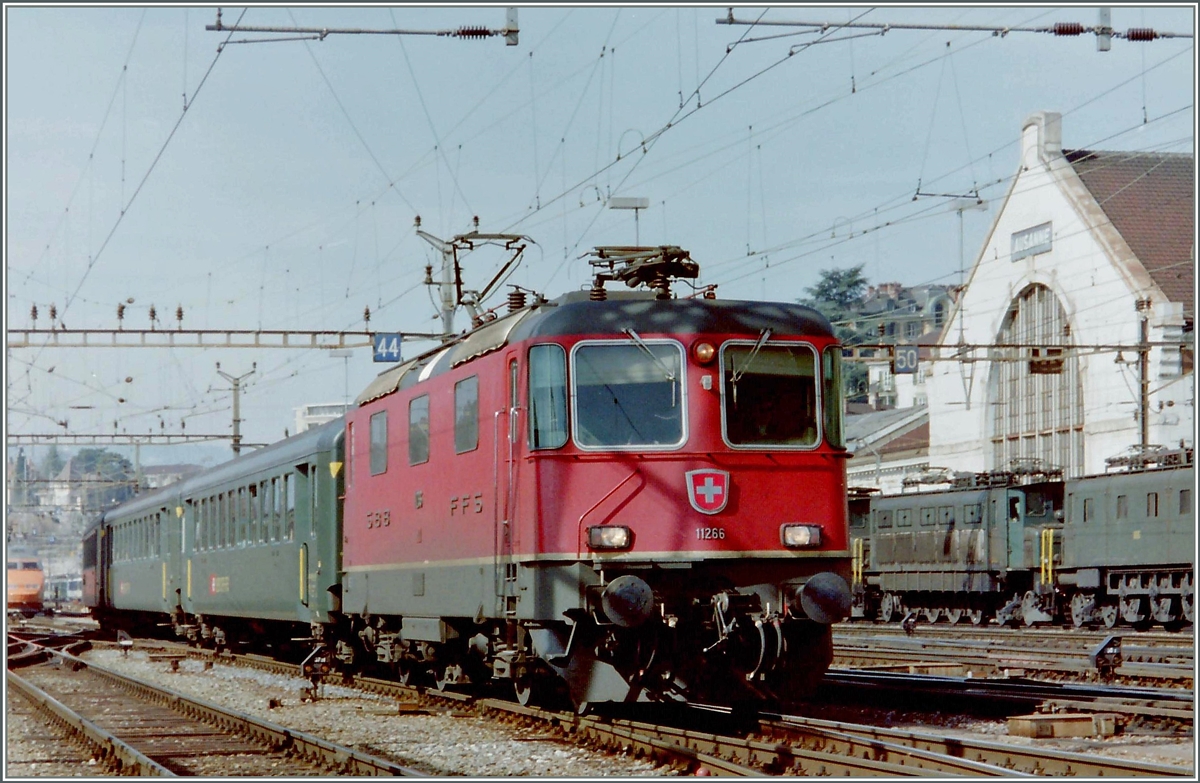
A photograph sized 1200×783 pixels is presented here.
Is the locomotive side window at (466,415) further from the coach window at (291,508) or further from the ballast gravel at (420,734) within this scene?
the coach window at (291,508)

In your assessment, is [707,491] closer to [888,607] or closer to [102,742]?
[102,742]

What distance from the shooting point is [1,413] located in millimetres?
14766

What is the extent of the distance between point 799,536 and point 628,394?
1.86 m

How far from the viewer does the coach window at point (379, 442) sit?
18.7 m

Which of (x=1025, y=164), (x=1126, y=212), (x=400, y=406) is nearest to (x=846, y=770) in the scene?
(x=400, y=406)

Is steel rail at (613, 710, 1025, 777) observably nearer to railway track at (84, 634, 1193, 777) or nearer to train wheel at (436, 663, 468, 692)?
railway track at (84, 634, 1193, 777)

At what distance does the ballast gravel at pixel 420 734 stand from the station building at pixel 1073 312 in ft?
104

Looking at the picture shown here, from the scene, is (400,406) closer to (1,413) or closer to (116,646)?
(1,413)

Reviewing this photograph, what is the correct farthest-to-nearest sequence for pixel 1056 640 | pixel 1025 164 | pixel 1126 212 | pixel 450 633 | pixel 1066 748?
pixel 1025 164
pixel 1126 212
pixel 1056 640
pixel 450 633
pixel 1066 748

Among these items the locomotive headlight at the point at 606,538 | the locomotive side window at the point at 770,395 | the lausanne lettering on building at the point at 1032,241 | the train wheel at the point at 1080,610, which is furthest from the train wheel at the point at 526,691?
the lausanne lettering on building at the point at 1032,241

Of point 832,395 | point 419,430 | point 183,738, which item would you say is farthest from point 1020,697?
point 183,738

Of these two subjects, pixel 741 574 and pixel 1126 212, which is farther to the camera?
pixel 1126 212

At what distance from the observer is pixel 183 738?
15.8 metres

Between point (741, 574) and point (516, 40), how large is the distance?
6.52 m
